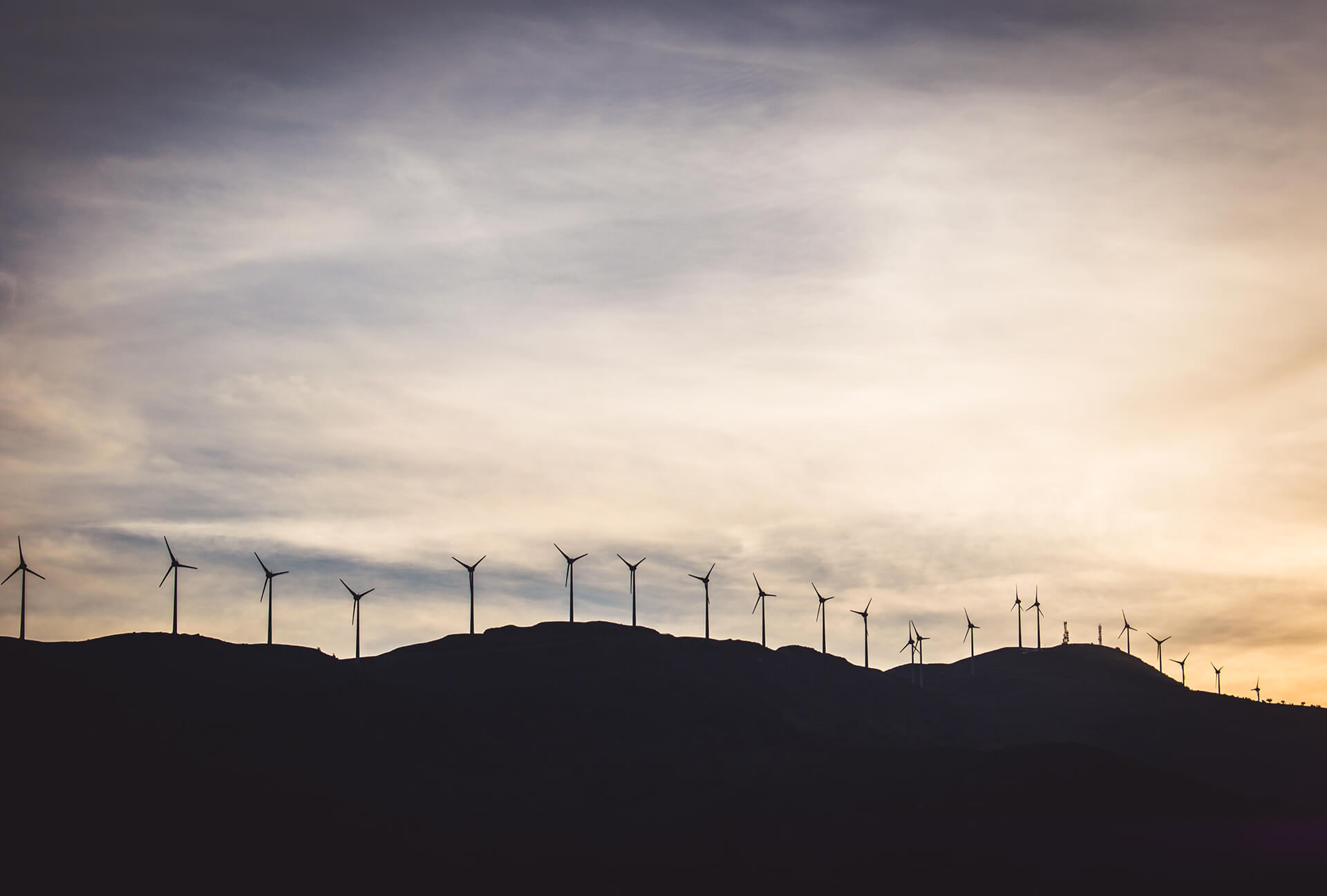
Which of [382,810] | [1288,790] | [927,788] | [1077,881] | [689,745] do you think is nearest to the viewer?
[1077,881]

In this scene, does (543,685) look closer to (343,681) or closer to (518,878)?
(343,681)

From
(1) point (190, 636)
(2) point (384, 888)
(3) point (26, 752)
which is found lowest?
(2) point (384, 888)

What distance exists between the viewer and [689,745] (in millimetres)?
158375

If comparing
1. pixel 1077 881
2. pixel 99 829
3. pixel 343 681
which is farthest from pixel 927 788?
pixel 99 829

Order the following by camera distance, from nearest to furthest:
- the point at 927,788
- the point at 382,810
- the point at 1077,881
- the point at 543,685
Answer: the point at 1077,881 < the point at 382,810 < the point at 927,788 < the point at 543,685

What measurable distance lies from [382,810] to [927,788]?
190 feet

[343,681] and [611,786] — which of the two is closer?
[611,786]

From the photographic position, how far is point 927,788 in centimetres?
14250

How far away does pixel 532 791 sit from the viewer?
145 m

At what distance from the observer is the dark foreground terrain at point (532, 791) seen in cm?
11412

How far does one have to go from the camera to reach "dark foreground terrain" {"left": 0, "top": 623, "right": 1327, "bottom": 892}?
11412cm

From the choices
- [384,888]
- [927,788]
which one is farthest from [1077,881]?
[384,888]

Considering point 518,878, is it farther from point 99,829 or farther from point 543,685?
point 543,685

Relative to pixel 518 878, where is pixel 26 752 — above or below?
above
